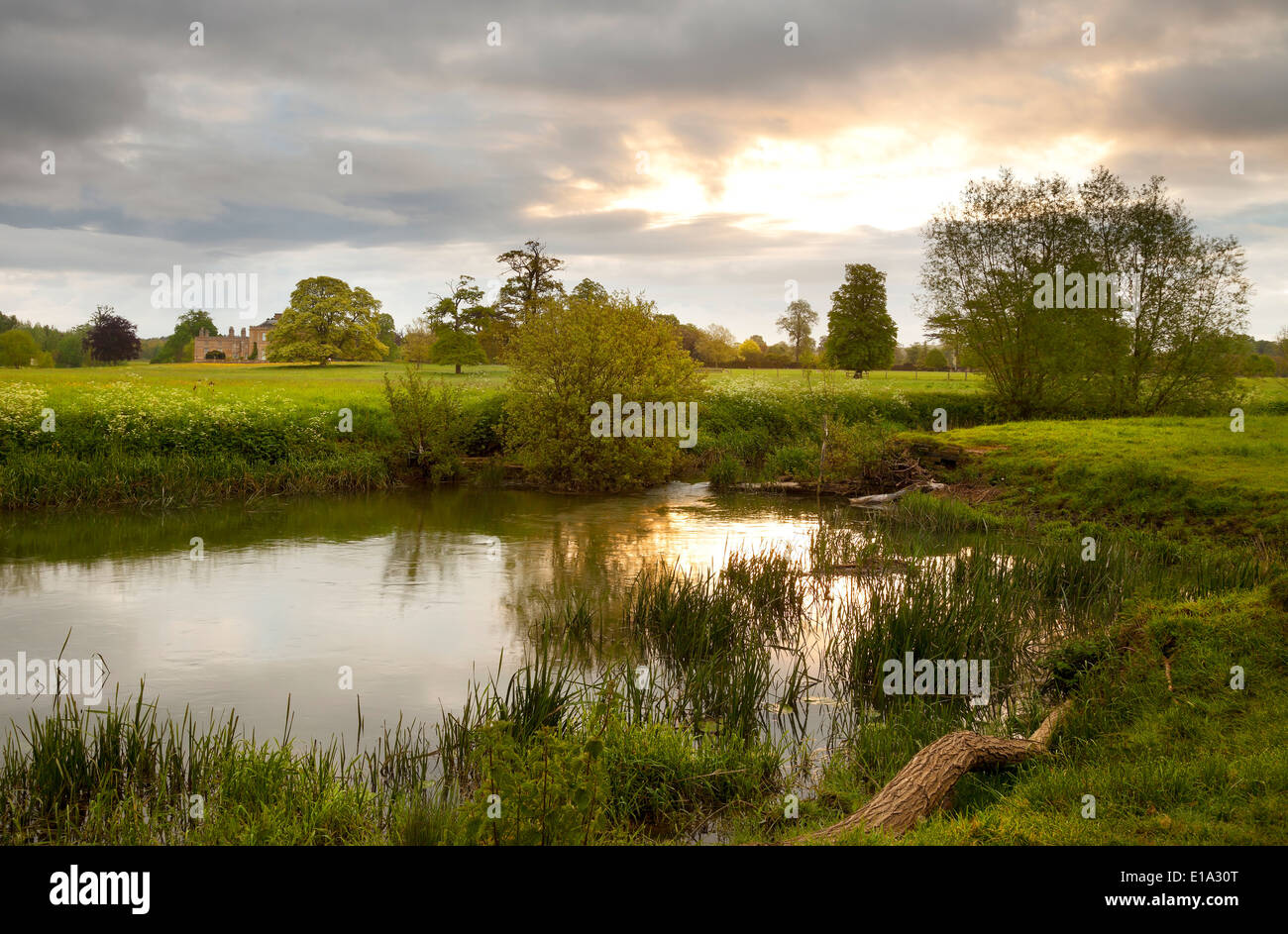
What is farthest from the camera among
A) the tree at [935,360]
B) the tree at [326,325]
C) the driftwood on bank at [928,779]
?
the tree at [935,360]

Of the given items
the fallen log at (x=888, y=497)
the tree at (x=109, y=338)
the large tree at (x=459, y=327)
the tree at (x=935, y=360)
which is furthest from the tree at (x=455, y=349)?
the tree at (x=935, y=360)

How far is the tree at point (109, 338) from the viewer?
189ft

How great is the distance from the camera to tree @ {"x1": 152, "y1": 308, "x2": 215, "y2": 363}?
259 feet

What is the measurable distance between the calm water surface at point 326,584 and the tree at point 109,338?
149ft

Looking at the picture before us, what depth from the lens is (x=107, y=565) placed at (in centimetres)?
1448

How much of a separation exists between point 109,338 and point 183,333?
23851 mm

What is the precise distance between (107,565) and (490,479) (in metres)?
12.5

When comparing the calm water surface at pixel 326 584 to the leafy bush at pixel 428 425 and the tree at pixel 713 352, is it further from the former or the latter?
the tree at pixel 713 352

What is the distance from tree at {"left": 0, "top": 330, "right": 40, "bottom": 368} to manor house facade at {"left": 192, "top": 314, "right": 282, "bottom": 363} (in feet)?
70.4

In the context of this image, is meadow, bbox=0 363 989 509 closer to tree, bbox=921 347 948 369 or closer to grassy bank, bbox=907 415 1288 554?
grassy bank, bbox=907 415 1288 554

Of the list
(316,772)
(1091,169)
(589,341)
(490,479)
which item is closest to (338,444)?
(490,479)

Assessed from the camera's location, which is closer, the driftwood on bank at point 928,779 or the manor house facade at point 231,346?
the driftwood on bank at point 928,779

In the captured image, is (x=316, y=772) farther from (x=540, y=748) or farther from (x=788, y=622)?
(x=788, y=622)
